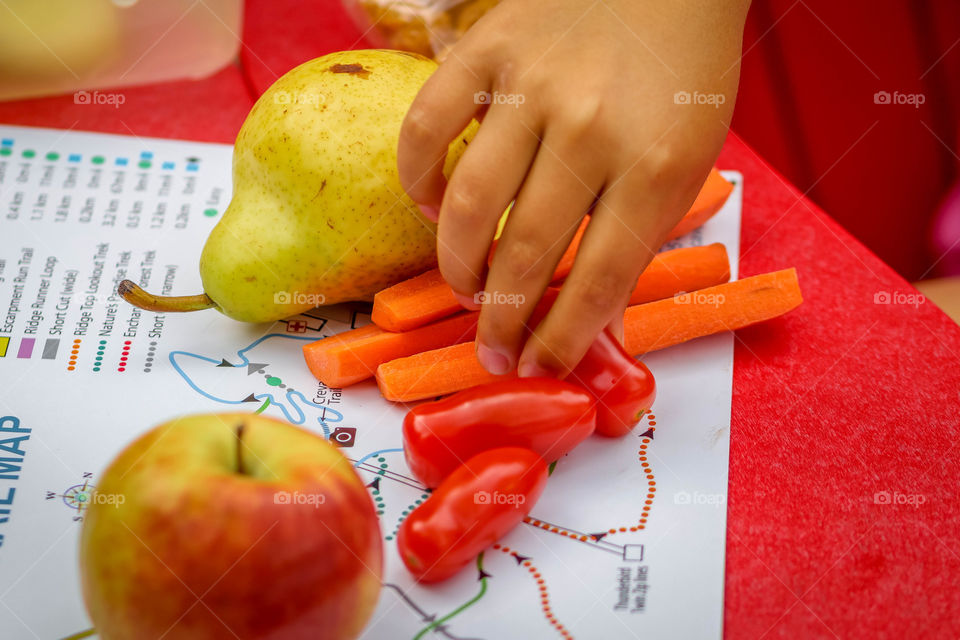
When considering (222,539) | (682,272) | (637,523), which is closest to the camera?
(222,539)

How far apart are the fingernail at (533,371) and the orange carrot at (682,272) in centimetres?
21

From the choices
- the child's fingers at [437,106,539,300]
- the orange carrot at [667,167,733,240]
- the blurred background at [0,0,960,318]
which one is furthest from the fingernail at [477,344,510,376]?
the blurred background at [0,0,960,318]

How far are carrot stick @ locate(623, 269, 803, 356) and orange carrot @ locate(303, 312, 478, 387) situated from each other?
18 centimetres

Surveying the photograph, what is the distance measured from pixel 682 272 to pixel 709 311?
6 centimetres

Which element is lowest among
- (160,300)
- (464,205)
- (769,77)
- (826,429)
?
(826,429)

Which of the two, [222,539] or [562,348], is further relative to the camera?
[562,348]

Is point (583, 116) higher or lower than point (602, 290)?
higher

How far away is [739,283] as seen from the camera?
1028mm

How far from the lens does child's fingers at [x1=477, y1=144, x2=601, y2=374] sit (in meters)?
0.76

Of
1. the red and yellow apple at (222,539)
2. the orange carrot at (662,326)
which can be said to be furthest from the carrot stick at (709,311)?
the red and yellow apple at (222,539)

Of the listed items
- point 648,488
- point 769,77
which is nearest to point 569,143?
point 648,488

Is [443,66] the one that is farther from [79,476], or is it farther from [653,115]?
[79,476]

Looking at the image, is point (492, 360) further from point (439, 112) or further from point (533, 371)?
point (439, 112)

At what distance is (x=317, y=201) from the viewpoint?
0.92 metres
